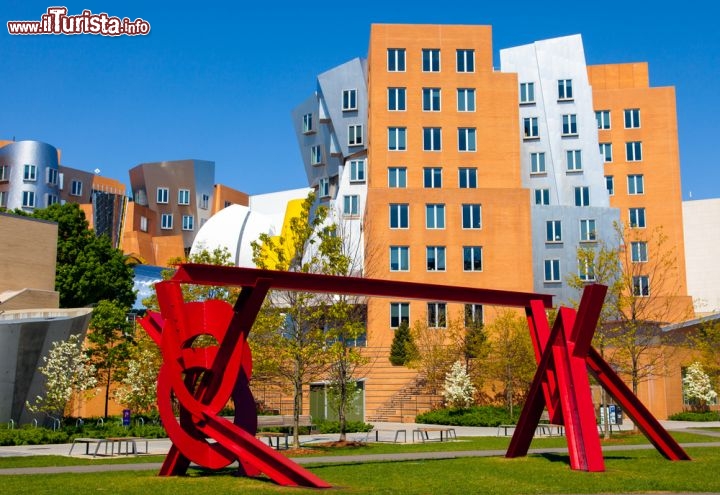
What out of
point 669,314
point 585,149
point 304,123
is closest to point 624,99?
point 585,149

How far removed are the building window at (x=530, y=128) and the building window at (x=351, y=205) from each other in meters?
15.3

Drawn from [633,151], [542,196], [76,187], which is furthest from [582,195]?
[76,187]

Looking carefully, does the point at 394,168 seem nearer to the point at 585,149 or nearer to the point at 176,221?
the point at 585,149

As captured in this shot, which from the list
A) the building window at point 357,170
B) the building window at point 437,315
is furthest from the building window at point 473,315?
the building window at point 357,170

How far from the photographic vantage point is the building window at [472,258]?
191 feet

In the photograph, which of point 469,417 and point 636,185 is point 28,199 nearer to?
point 636,185

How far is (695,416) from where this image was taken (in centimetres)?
5044

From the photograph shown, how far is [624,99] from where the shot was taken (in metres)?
73.1

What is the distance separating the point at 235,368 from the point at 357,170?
174 ft

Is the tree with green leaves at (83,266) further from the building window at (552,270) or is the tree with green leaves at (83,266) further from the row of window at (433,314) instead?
the building window at (552,270)

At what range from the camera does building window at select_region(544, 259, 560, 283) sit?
63.9 m

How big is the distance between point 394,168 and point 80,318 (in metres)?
30.0

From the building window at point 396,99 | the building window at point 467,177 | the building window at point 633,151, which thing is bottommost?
the building window at point 467,177

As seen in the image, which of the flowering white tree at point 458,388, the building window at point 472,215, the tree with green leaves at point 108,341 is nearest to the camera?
the tree with green leaves at point 108,341
